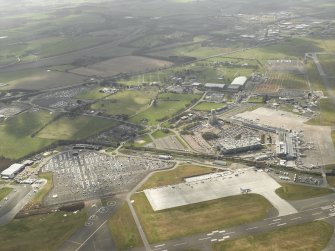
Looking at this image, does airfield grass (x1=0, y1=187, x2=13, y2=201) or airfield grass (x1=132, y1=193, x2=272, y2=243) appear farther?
airfield grass (x1=0, y1=187, x2=13, y2=201)

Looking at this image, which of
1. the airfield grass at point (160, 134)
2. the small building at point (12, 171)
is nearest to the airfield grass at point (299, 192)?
the airfield grass at point (160, 134)

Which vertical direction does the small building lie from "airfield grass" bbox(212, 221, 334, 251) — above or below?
above

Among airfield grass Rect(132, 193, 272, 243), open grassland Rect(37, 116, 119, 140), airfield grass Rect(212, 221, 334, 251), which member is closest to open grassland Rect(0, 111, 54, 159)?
open grassland Rect(37, 116, 119, 140)

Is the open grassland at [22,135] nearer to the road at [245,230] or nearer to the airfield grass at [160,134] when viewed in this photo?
the airfield grass at [160,134]

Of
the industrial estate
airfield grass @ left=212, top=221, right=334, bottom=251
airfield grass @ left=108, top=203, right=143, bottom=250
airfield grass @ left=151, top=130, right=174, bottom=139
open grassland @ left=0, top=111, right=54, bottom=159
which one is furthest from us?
airfield grass @ left=151, top=130, right=174, bottom=139

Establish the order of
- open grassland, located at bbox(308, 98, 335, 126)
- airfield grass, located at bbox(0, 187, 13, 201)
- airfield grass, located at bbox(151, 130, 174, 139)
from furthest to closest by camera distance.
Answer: open grassland, located at bbox(308, 98, 335, 126) → airfield grass, located at bbox(151, 130, 174, 139) → airfield grass, located at bbox(0, 187, 13, 201)

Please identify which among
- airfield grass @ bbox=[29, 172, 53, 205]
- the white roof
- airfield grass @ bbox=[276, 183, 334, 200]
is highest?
the white roof

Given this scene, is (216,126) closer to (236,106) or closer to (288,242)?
(236,106)

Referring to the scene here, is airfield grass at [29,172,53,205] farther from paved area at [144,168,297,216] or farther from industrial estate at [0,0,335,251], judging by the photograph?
paved area at [144,168,297,216]
